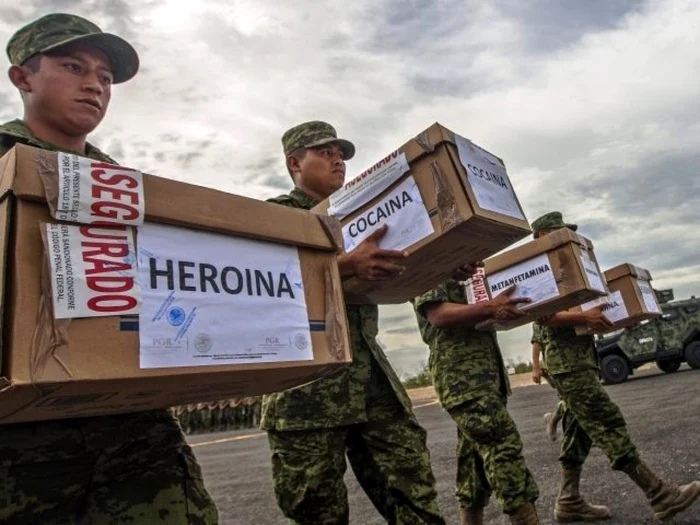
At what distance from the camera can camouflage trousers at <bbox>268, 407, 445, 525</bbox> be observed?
239 centimetres

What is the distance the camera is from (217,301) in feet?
4.84

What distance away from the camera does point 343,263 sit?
6.95ft

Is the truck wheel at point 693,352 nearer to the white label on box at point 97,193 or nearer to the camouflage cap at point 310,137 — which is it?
the camouflage cap at point 310,137

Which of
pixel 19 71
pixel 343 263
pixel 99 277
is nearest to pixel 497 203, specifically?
pixel 343 263

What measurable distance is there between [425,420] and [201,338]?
11063mm

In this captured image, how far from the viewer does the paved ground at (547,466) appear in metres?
4.21

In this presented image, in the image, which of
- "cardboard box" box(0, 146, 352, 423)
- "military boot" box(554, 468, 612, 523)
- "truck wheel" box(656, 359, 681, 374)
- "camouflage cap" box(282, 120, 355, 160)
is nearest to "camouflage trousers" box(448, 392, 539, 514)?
"military boot" box(554, 468, 612, 523)

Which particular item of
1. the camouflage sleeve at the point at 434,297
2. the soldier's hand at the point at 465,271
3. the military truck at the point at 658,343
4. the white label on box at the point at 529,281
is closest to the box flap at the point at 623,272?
the white label on box at the point at 529,281

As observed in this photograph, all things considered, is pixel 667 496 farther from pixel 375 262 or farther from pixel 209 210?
pixel 209 210

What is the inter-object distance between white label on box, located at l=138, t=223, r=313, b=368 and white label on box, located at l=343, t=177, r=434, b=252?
57 centimetres

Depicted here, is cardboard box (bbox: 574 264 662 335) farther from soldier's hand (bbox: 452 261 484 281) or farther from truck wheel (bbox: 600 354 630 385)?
truck wheel (bbox: 600 354 630 385)

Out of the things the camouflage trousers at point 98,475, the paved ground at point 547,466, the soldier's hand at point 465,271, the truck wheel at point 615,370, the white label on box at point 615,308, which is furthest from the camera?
the truck wheel at point 615,370

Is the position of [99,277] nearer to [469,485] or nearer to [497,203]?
[497,203]

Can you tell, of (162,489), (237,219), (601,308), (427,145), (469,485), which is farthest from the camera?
(601,308)
